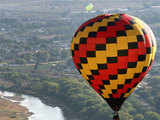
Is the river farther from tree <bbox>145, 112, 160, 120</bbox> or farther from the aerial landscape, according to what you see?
tree <bbox>145, 112, 160, 120</bbox>

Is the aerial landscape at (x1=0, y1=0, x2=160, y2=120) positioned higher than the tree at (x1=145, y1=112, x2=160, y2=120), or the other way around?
the tree at (x1=145, y1=112, x2=160, y2=120)

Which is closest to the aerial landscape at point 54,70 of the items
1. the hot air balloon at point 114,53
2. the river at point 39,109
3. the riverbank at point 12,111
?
the riverbank at point 12,111

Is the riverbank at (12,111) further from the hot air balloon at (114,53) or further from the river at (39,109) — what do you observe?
the hot air balloon at (114,53)

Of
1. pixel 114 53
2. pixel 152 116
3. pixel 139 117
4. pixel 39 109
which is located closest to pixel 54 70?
pixel 39 109

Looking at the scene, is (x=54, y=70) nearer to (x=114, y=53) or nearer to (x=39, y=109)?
(x=39, y=109)

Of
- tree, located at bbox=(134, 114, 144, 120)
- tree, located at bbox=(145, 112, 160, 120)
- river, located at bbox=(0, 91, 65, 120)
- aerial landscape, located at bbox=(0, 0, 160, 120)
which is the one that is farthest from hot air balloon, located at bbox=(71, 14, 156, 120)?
river, located at bbox=(0, 91, 65, 120)

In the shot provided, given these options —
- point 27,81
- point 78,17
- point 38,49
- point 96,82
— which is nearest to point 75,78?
point 27,81

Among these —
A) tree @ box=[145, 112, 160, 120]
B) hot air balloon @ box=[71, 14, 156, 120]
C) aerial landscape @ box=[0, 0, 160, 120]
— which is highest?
hot air balloon @ box=[71, 14, 156, 120]
